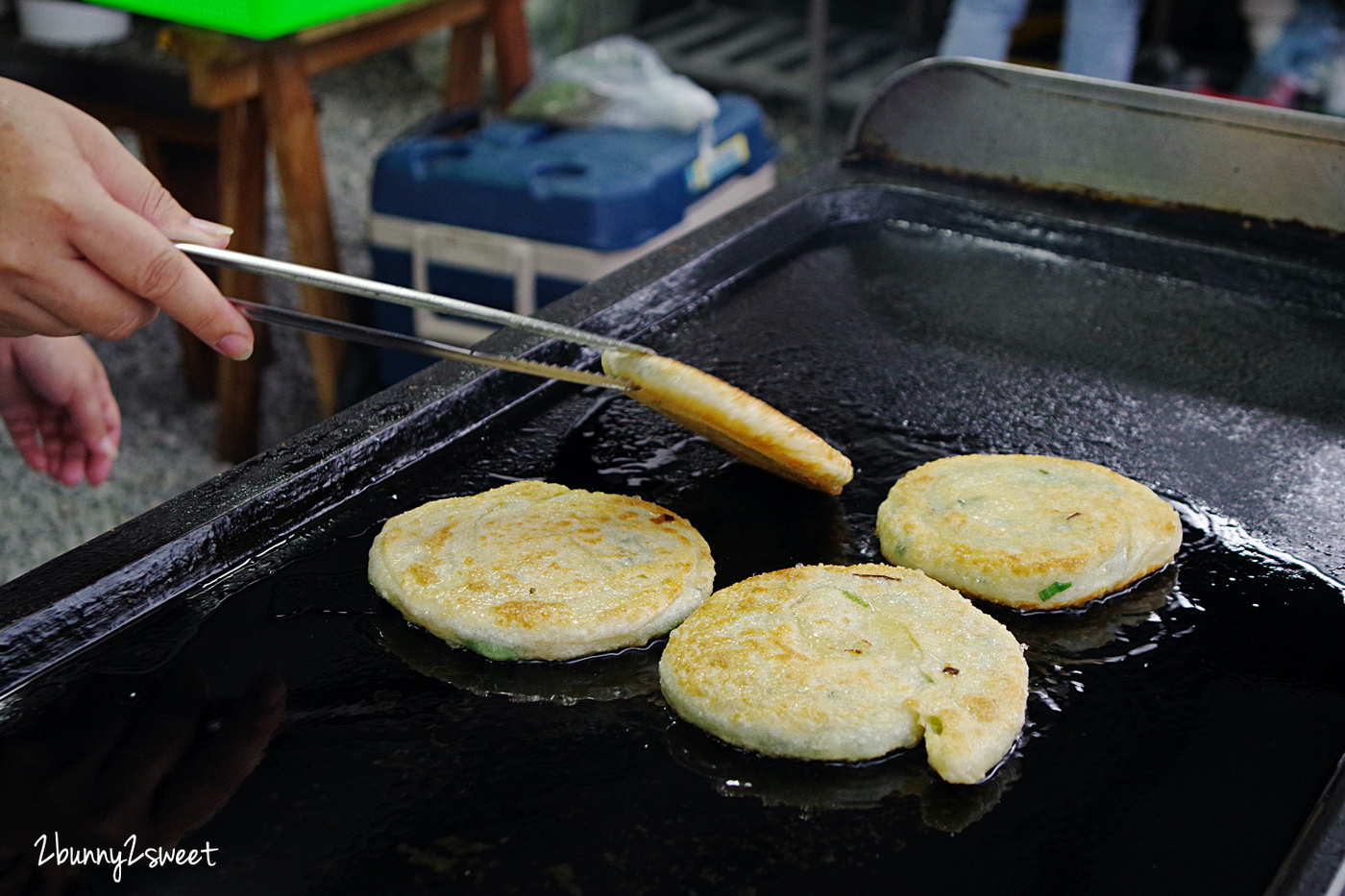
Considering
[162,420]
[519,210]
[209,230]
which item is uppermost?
[209,230]

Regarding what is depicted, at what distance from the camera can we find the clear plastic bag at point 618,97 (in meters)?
4.13

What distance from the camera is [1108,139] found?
2740 mm

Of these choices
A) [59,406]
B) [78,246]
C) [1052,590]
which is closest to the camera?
[78,246]

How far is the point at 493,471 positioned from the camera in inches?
74.3

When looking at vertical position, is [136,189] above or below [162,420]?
above

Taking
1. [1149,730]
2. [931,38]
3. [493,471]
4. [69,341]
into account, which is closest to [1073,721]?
[1149,730]

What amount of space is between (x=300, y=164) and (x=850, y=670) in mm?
2850

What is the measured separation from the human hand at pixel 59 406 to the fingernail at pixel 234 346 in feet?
1.78

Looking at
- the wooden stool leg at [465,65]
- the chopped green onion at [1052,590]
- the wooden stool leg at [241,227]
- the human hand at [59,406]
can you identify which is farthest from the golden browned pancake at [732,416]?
the wooden stool leg at [465,65]

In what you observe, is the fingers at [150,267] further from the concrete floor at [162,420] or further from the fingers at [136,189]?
the concrete floor at [162,420]

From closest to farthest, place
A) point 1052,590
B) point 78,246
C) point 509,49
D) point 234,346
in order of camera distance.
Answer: point 78,246
point 234,346
point 1052,590
point 509,49

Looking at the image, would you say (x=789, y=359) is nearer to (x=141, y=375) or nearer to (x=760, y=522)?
(x=760, y=522)

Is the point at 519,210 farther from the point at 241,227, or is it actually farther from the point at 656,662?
the point at 656,662

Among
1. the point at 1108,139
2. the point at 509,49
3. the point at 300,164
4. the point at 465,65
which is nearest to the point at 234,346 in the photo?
the point at 1108,139
